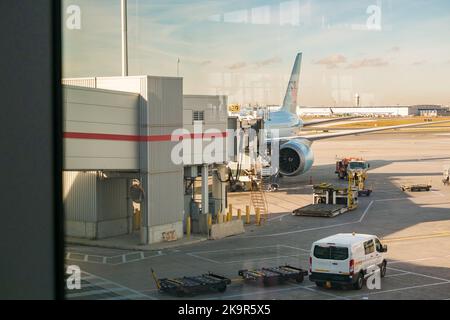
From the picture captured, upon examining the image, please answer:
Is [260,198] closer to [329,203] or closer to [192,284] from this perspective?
[329,203]

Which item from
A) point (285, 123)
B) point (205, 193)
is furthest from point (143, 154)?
point (285, 123)

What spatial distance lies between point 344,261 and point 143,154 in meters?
4.61

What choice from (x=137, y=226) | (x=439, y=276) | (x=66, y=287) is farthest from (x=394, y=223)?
(x=66, y=287)

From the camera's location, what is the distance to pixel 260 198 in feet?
55.4

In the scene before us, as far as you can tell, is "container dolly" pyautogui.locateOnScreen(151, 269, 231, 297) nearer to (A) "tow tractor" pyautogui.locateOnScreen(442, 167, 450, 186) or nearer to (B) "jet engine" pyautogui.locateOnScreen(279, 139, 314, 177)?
(B) "jet engine" pyautogui.locateOnScreen(279, 139, 314, 177)

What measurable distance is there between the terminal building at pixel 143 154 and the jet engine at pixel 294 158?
755cm

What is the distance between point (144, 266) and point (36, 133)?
4.64 meters

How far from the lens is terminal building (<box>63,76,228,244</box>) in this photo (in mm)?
9172

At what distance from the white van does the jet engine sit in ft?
37.4

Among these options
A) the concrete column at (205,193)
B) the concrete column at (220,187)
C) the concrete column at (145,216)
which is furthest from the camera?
the concrete column at (220,187)

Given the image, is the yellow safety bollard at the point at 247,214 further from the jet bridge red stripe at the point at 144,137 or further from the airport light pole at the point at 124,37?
the airport light pole at the point at 124,37

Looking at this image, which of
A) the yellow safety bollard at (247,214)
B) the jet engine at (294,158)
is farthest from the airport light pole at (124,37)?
the jet engine at (294,158)

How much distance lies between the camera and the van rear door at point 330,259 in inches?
306

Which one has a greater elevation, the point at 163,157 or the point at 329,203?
the point at 163,157
